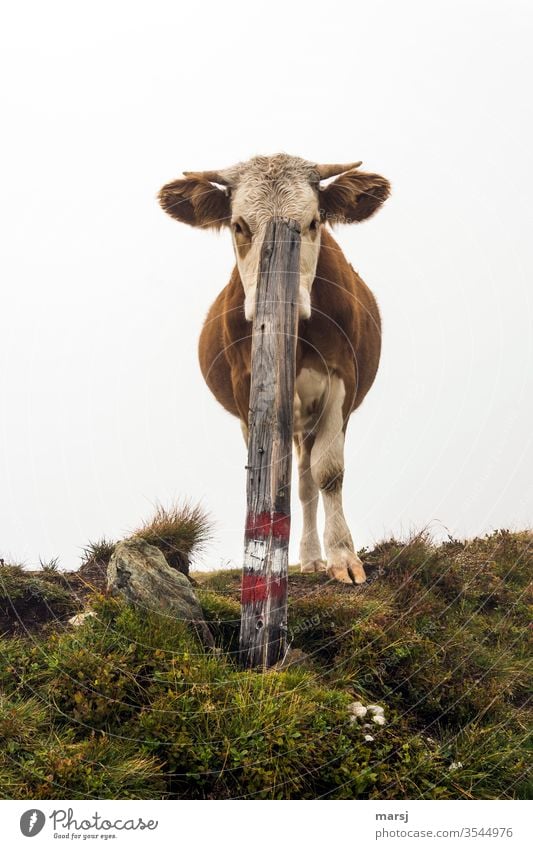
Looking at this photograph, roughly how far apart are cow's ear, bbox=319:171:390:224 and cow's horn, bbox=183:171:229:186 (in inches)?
38.6

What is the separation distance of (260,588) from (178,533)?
2.68m

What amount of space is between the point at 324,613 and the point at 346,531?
1.75 m

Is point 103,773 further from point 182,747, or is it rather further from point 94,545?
point 94,545

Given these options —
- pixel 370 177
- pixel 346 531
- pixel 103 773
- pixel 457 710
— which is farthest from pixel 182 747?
pixel 370 177

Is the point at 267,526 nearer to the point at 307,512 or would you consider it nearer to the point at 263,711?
the point at 263,711

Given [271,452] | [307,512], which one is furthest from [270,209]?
[307,512]

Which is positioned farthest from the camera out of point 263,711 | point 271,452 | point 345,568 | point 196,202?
point 345,568

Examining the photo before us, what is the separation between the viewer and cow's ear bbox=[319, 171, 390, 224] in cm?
841

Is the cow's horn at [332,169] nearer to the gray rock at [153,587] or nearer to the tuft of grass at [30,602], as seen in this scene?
the gray rock at [153,587]

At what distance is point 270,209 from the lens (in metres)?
7.50

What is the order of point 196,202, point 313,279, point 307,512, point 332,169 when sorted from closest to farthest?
1. point 332,169
2. point 313,279
3. point 196,202
4. point 307,512

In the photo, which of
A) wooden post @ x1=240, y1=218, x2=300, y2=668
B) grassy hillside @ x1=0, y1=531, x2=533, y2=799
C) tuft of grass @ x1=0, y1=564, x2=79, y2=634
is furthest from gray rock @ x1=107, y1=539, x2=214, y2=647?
tuft of grass @ x1=0, y1=564, x2=79, y2=634

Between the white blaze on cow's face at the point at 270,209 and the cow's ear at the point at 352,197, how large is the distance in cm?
50

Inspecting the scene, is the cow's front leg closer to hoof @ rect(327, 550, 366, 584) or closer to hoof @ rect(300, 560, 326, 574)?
hoof @ rect(327, 550, 366, 584)
